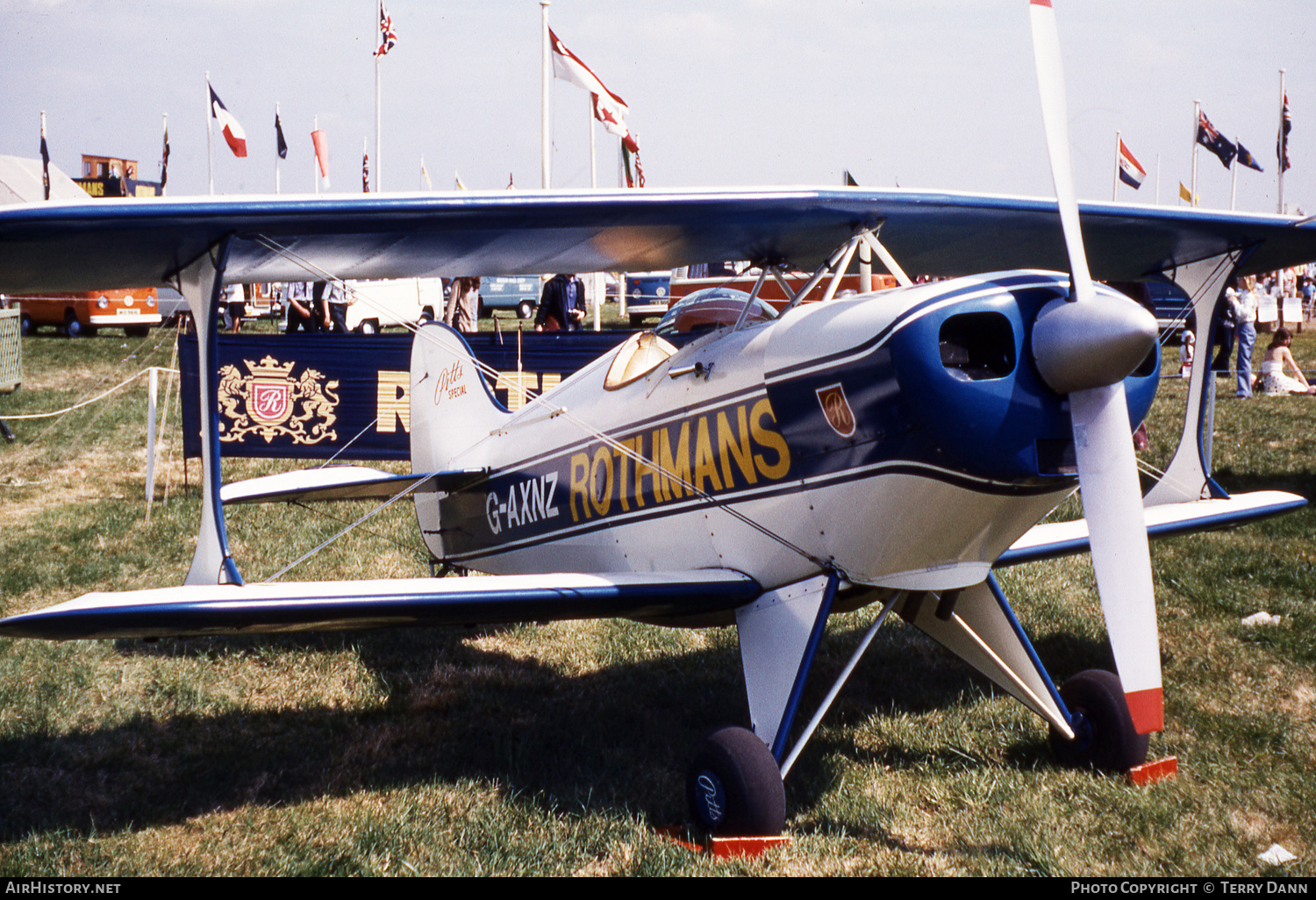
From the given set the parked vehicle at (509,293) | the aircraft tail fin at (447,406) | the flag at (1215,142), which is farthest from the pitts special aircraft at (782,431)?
the parked vehicle at (509,293)

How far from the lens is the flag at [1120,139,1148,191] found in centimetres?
2773

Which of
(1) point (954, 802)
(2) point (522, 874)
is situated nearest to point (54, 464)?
(2) point (522, 874)

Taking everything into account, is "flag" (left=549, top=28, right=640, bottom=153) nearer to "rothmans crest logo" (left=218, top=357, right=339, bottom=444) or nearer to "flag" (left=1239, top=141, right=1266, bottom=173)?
"rothmans crest logo" (left=218, top=357, right=339, bottom=444)

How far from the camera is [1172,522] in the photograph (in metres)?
5.55

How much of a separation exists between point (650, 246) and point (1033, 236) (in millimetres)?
2164

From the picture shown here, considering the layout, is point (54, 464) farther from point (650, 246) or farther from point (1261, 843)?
point (1261, 843)

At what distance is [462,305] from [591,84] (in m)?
4.08

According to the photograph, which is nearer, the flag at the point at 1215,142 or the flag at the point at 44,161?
the flag at the point at 1215,142

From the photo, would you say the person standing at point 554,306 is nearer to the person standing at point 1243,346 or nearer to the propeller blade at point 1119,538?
the person standing at point 1243,346

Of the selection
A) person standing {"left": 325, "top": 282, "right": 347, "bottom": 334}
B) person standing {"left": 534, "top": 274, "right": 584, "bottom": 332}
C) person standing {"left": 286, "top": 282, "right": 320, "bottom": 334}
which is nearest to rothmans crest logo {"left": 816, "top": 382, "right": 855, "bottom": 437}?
person standing {"left": 534, "top": 274, "right": 584, "bottom": 332}

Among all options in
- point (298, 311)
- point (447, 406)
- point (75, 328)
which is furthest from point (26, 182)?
point (447, 406)

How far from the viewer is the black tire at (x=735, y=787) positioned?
380 centimetres

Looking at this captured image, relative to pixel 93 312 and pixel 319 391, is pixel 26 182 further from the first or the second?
pixel 319 391

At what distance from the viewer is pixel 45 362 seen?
69.1 feet
